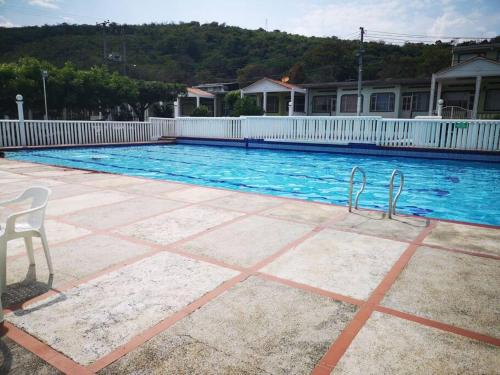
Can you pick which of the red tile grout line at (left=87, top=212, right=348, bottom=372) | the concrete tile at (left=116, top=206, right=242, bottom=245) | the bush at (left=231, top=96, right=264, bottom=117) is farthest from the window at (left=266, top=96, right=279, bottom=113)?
the red tile grout line at (left=87, top=212, right=348, bottom=372)

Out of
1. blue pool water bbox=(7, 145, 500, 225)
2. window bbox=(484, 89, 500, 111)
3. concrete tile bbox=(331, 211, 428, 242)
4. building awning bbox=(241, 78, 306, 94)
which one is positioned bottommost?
blue pool water bbox=(7, 145, 500, 225)

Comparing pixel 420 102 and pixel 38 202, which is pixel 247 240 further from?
pixel 420 102

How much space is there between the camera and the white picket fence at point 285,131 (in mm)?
12883

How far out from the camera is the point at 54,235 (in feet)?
13.5

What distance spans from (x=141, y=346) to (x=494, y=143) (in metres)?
14.0

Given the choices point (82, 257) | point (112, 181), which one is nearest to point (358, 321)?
point (82, 257)

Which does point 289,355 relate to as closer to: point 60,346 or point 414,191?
point 60,346

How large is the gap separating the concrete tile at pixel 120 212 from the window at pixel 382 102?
26185 millimetres

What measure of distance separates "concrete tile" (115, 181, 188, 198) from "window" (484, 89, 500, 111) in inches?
983

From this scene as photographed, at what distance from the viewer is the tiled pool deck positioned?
80.6 inches

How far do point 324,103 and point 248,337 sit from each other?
101ft

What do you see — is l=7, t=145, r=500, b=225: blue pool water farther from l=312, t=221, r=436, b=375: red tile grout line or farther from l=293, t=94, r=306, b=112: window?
l=293, t=94, r=306, b=112: window

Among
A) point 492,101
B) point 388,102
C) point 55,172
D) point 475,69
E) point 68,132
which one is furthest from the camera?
point 388,102

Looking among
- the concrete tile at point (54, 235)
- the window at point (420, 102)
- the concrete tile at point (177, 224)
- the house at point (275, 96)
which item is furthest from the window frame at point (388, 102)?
the concrete tile at point (54, 235)
